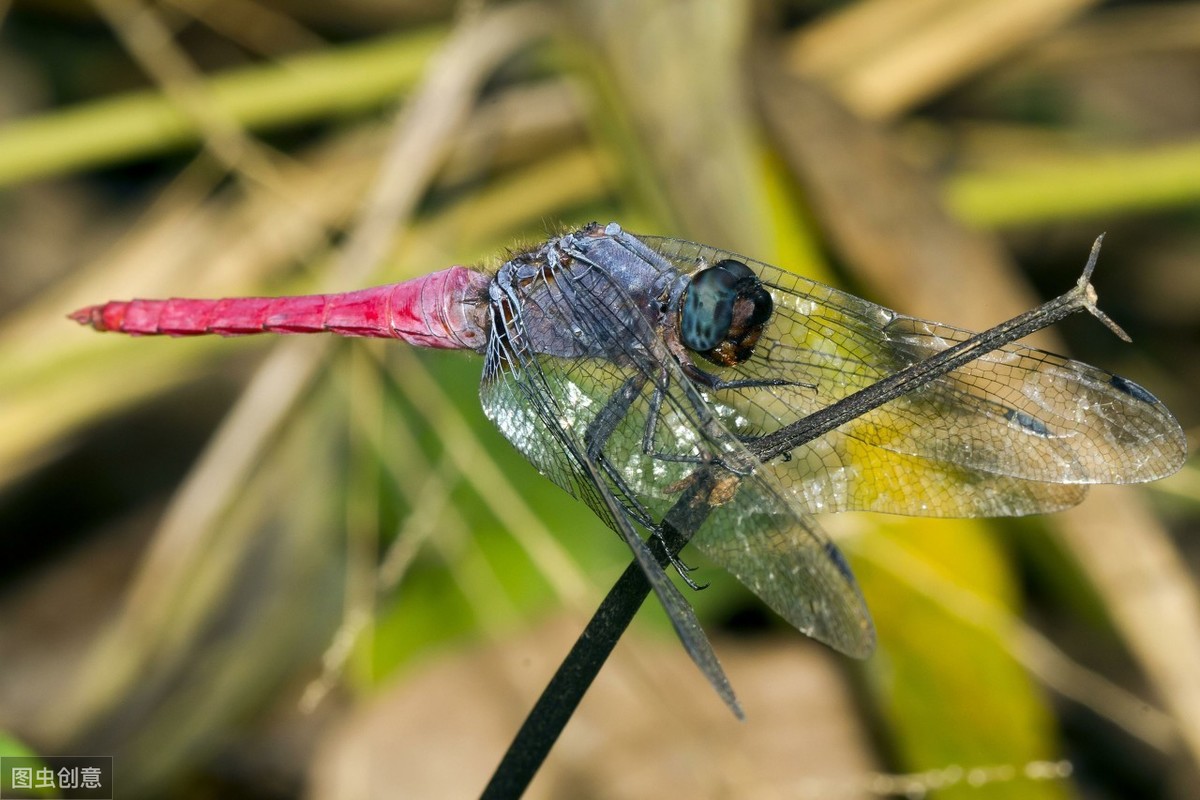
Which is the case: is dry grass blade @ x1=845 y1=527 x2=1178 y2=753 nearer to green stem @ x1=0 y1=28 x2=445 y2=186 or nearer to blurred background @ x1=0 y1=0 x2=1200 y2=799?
blurred background @ x1=0 y1=0 x2=1200 y2=799

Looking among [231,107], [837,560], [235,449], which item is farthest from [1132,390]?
[231,107]

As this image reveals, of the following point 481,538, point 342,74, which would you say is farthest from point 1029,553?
point 342,74

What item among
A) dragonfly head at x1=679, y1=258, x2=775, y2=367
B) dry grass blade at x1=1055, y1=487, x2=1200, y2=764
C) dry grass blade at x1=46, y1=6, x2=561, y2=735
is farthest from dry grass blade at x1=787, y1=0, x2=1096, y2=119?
dragonfly head at x1=679, y1=258, x2=775, y2=367

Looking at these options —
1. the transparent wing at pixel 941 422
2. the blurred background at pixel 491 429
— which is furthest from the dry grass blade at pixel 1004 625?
the transparent wing at pixel 941 422

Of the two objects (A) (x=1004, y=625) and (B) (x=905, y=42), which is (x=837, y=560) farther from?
(B) (x=905, y=42)

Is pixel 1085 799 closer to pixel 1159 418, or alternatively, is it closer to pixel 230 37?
pixel 1159 418

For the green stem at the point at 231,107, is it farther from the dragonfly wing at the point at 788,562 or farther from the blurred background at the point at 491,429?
the dragonfly wing at the point at 788,562

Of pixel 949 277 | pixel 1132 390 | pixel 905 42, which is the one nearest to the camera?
pixel 1132 390
